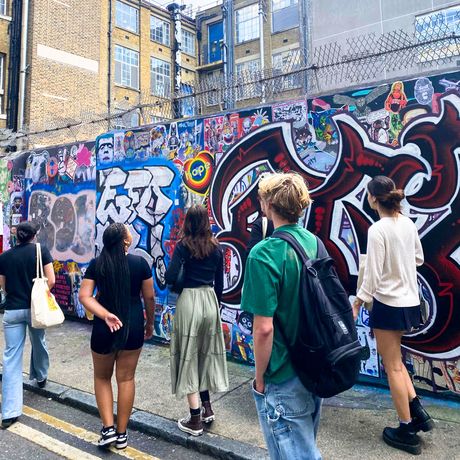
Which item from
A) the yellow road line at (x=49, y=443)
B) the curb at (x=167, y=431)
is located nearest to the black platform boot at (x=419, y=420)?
the curb at (x=167, y=431)

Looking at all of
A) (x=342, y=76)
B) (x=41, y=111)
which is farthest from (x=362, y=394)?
(x=41, y=111)

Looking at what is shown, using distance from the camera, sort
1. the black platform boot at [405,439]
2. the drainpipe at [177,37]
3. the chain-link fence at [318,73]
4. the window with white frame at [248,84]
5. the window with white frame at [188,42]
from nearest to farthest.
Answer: the black platform boot at [405,439]
the chain-link fence at [318,73]
the window with white frame at [248,84]
the drainpipe at [177,37]
the window with white frame at [188,42]

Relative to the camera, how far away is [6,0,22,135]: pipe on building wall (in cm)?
2081

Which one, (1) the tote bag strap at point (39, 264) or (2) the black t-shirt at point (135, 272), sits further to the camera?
(1) the tote bag strap at point (39, 264)

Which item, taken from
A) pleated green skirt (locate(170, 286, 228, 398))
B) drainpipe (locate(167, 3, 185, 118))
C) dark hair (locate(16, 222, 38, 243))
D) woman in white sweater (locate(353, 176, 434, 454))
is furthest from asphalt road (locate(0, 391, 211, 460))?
drainpipe (locate(167, 3, 185, 118))

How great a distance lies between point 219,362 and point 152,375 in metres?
1.61

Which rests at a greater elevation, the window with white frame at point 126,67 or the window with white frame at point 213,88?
the window with white frame at point 126,67

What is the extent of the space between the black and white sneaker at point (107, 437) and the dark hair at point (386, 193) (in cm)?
280

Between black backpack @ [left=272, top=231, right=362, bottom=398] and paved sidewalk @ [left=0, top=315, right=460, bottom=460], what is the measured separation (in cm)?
157

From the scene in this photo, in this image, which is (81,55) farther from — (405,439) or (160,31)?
(405,439)

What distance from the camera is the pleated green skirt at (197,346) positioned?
3.62 meters

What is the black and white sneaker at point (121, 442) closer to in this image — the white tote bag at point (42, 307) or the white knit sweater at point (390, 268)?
the white tote bag at point (42, 307)

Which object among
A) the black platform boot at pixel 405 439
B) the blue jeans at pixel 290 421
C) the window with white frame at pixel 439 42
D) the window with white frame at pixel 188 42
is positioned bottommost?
the black platform boot at pixel 405 439

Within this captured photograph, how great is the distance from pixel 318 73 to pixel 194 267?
2.65 meters
